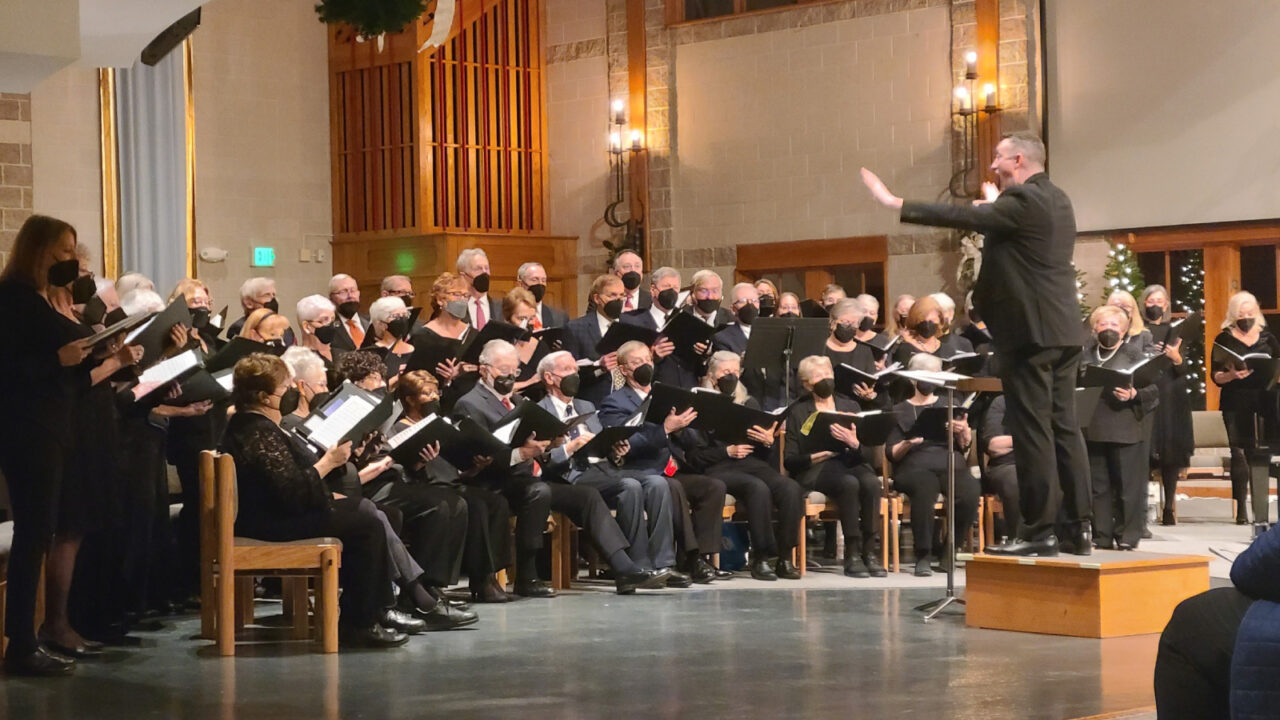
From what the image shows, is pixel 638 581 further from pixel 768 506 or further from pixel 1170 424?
pixel 1170 424

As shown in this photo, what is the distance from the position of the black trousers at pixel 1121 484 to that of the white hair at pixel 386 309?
3.43 metres

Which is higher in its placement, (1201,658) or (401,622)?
(1201,658)

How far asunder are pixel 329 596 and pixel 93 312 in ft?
4.60

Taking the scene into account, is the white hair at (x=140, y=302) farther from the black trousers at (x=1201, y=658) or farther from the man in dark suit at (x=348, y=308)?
the black trousers at (x=1201, y=658)

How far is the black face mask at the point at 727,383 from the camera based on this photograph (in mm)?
7754

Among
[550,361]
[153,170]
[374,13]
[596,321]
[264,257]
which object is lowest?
[550,361]

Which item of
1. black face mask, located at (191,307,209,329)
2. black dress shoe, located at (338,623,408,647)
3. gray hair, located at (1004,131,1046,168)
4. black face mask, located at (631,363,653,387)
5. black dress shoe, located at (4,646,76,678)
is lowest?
black dress shoe, located at (338,623,408,647)

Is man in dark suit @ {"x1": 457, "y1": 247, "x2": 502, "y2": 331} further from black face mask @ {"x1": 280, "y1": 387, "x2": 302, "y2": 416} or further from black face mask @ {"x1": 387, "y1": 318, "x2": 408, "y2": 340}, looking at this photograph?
black face mask @ {"x1": 280, "y1": 387, "x2": 302, "y2": 416}

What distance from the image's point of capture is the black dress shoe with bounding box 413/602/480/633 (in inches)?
241

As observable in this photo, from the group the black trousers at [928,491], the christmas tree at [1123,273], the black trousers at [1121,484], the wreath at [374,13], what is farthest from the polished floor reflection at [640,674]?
the christmas tree at [1123,273]

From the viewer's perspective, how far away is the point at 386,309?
7.59 meters

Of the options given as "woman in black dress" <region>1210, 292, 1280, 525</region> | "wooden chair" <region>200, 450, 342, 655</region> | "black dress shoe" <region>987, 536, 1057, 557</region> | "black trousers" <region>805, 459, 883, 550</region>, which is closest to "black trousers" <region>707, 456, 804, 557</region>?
"black trousers" <region>805, 459, 883, 550</region>

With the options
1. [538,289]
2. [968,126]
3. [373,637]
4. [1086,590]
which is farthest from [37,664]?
[968,126]

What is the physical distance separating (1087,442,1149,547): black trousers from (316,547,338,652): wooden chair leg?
4039 mm
